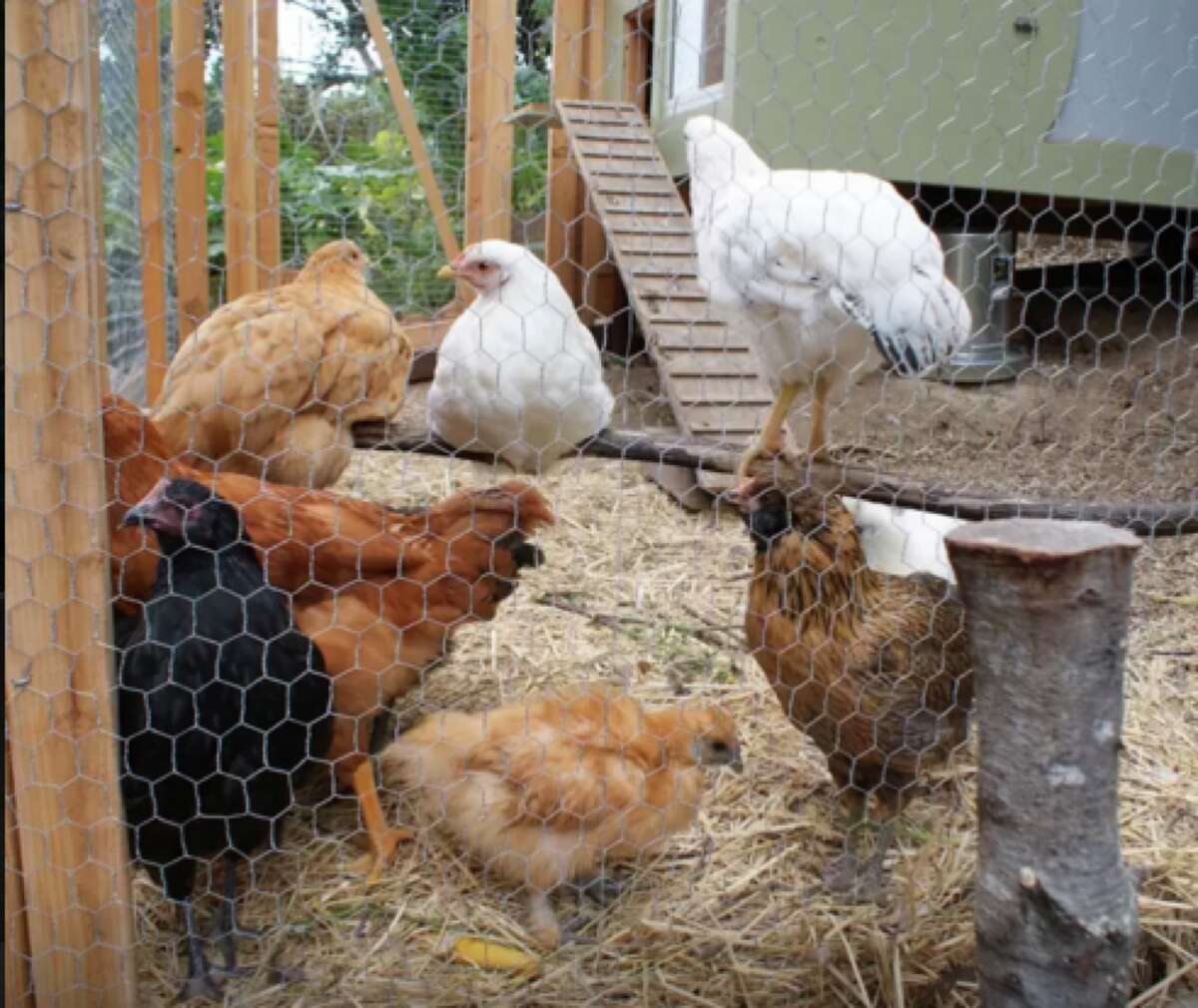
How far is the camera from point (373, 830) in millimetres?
1688

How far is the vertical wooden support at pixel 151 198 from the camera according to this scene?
8.78ft

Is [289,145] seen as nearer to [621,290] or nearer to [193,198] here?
[193,198]

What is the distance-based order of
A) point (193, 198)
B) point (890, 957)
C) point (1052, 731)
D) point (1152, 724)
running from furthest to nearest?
point (193, 198), point (1152, 724), point (890, 957), point (1052, 731)

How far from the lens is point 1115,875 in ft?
3.67

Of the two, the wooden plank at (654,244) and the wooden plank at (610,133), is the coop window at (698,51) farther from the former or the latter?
the wooden plank at (654,244)

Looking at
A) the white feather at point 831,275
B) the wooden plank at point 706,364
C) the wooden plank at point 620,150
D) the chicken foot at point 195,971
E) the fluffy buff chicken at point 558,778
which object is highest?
the wooden plank at point 620,150

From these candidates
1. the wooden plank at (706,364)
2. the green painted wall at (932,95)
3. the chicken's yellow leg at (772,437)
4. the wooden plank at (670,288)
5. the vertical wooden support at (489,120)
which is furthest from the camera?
the green painted wall at (932,95)

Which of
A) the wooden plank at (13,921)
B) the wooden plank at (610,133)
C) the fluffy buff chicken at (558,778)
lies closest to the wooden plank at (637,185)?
the wooden plank at (610,133)

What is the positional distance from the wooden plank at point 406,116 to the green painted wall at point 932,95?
1104 mm

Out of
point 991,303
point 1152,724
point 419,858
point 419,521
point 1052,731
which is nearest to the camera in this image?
point 1052,731

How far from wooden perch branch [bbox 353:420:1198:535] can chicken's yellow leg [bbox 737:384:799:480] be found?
24 millimetres

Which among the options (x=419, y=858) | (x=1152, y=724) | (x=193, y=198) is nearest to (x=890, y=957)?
(x=419, y=858)

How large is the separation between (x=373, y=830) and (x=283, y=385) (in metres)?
0.86

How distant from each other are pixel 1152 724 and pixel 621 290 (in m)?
3.32
